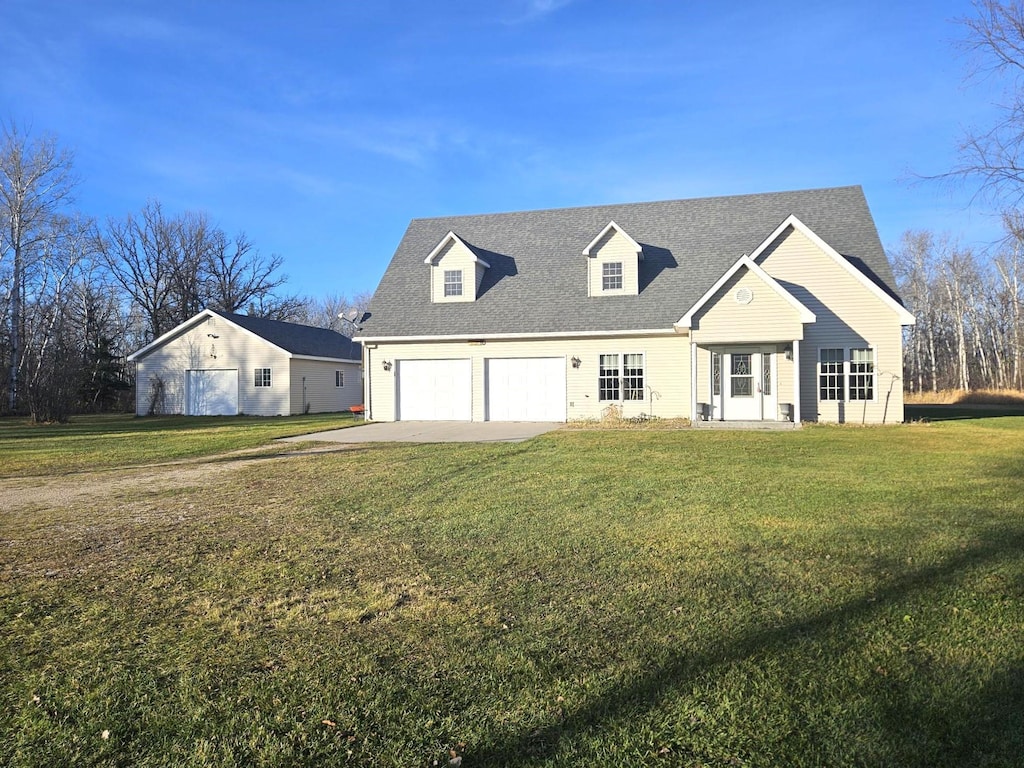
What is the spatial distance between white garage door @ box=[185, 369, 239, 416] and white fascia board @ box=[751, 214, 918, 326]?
2243cm

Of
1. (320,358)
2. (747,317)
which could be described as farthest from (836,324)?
(320,358)

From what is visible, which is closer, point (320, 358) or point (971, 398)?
point (320, 358)

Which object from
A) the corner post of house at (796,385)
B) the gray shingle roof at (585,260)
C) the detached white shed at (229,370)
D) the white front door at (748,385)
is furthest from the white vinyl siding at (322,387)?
the corner post of house at (796,385)

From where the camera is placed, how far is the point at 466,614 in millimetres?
4227

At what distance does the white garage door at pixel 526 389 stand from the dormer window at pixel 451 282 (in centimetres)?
300

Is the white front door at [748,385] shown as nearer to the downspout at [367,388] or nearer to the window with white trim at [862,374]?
the window with white trim at [862,374]

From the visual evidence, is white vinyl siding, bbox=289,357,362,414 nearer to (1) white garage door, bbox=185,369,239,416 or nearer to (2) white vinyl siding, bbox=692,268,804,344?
(1) white garage door, bbox=185,369,239,416

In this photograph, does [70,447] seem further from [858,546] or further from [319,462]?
[858,546]

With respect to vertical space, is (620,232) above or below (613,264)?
above

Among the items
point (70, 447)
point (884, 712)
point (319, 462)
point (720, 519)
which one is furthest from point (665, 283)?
point (884, 712)

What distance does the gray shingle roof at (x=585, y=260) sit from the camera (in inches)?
792

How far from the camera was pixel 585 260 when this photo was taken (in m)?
22.0

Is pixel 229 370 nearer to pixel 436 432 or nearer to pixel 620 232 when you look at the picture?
pixel 436 432

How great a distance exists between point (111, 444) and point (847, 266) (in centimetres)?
2009
